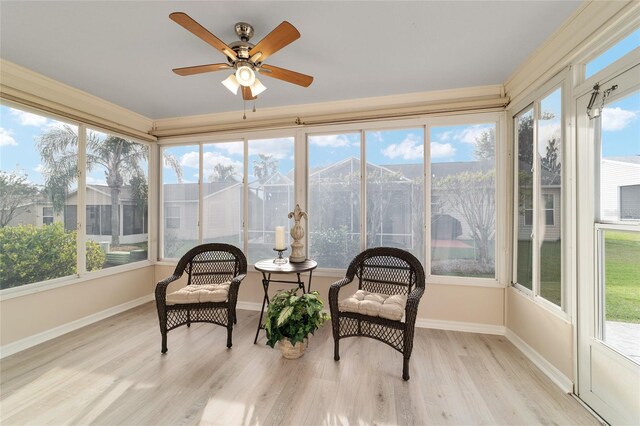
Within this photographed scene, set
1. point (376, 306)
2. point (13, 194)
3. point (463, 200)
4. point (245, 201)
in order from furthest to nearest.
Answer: point (245, 201) < point (463, 200) < point (13, 194) < point (376, 306)

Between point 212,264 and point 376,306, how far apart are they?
1927 millimetres

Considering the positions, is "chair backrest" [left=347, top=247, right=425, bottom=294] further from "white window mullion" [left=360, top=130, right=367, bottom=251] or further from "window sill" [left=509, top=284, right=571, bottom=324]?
"window sill" [left=509, top=284, right=571, bottom=324]

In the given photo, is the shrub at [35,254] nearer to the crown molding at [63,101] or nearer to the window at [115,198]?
the window at [115,198]

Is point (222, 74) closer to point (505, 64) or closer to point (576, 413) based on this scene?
point (505, 64)

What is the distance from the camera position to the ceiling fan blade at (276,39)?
4.71ft

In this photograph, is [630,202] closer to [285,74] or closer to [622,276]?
[622,276]

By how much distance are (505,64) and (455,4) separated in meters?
1.00

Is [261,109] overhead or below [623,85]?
overhead

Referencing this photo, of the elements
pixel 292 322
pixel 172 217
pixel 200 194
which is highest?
pixel 200 194

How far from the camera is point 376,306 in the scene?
215 centimetres

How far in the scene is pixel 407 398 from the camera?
1.77 m

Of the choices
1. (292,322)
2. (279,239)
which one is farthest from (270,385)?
(279,239)

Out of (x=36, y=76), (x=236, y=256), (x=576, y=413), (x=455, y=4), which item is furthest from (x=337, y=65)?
(x=576, y=413)

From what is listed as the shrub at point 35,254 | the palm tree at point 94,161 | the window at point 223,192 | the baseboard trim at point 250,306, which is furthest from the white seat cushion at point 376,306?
the palm tree at point 94,161
